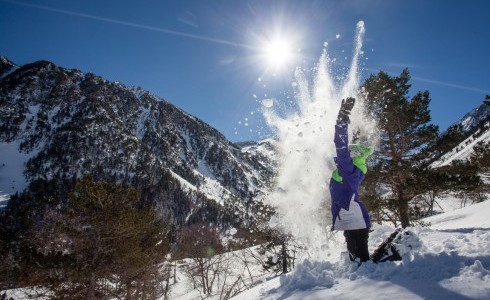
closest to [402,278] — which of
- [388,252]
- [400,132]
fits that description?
[388,252]

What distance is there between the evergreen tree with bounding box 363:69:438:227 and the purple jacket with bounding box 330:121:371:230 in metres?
11.4

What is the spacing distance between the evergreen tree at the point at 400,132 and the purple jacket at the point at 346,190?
11424mm

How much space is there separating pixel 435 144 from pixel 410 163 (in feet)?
4.75

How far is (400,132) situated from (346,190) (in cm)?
1271

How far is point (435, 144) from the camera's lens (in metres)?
16.0

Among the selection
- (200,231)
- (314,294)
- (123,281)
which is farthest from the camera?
(200,231)

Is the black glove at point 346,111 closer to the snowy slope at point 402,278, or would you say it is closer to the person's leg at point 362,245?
the person's leg at point 362,245

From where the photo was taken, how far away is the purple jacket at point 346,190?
216 inches

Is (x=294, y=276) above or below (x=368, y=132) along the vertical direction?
below

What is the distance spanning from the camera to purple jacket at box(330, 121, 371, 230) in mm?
5477

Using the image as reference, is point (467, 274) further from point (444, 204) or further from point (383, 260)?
→ point (444, 204)

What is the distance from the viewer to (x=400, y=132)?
54.4ft

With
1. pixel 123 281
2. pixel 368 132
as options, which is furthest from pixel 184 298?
pixel 368 132

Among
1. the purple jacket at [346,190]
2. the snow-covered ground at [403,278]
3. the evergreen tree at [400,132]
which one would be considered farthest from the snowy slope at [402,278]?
the evergreen tree at [400,132]
